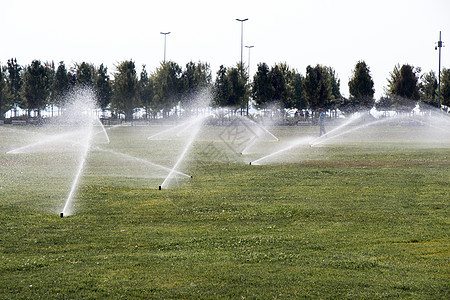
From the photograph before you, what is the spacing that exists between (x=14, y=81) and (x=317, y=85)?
5455cm

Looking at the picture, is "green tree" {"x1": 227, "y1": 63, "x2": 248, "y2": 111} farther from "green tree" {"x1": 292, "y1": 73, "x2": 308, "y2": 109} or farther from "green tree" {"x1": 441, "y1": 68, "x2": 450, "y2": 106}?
"green tree" {"x1": 441, "y1": 68, "x2": 450, "y2": 106}

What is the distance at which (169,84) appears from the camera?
85.6 m

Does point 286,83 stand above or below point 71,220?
above

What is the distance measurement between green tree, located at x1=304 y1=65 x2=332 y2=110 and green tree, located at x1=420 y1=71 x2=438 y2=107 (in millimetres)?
15624

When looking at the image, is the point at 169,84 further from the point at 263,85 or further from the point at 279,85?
the point at 279,85

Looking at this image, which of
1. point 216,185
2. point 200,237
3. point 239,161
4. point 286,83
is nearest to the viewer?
point 200,237

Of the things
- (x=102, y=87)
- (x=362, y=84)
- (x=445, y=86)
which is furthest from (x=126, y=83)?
(x=445, y=86)

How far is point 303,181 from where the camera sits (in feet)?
56.3

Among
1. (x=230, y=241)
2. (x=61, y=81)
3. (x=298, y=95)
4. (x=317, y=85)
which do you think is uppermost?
(x=61, y=81)

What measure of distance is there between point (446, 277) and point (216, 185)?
9.66m

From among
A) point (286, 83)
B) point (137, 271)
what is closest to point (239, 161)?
point (137, 271)

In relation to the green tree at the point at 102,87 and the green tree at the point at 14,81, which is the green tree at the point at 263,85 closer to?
the green tree at the point at 102,87

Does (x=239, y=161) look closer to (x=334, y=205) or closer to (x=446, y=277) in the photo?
(x=334, y=205)

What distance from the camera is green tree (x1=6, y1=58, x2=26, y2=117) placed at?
9025cm
